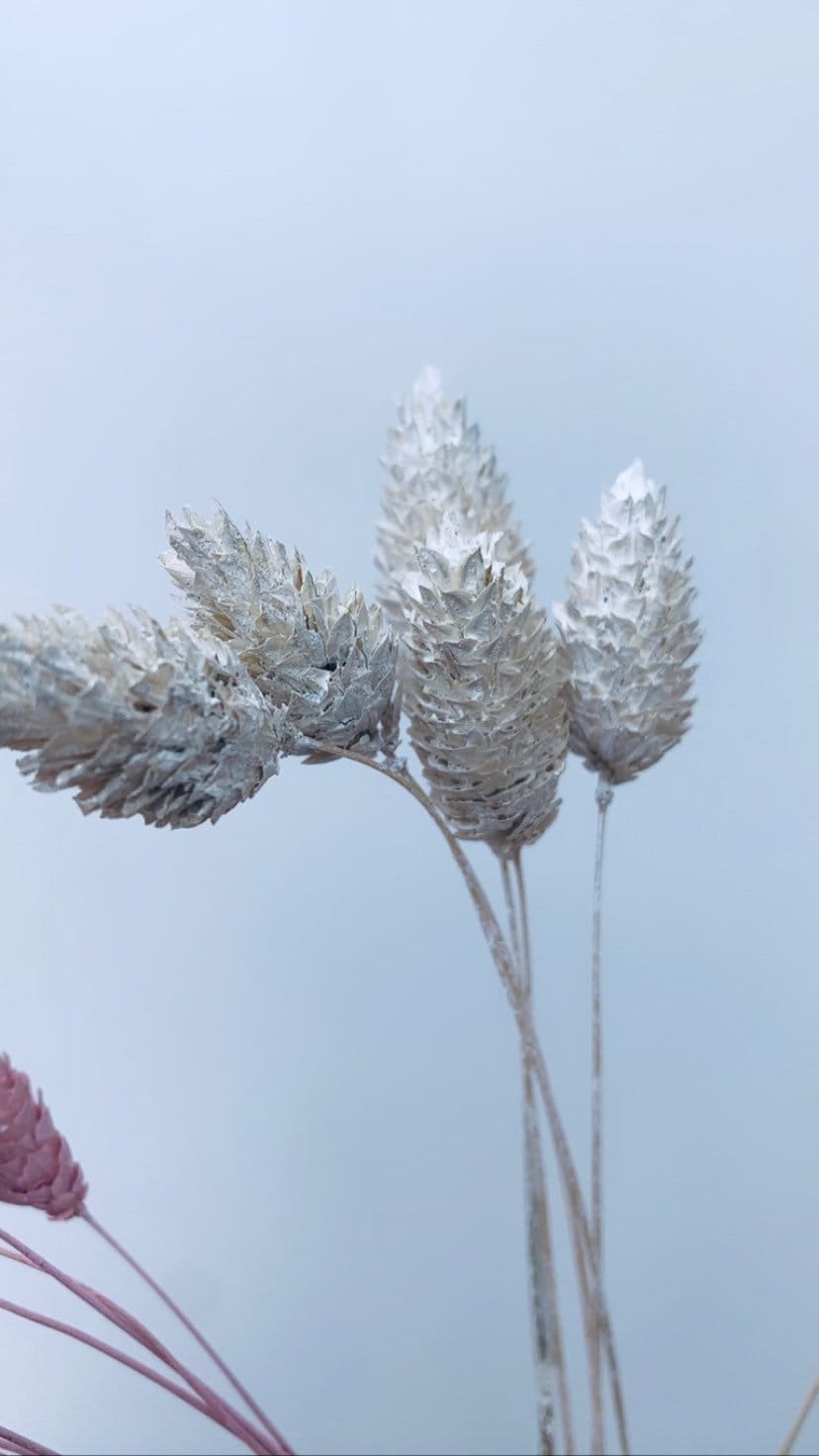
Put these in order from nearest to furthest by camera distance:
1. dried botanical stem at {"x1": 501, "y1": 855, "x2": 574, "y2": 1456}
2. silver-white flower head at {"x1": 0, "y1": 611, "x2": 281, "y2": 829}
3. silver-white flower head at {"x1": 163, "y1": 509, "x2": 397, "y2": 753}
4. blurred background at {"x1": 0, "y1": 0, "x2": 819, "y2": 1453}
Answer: silver-white flower head at {"x1": 0, "y1": 611, "x2": 281, "y2": 829}, silver-white flower head at {"x1": 163, "y1": 509, "x2": 397, "y2": 753}, dried botanical stem at {"x1": 501, "y1": 855, "x2": 574, "y2": 1456}, blurred background at {"x1": 0, "y1": 0, "x2": 819, "y2": 1453}

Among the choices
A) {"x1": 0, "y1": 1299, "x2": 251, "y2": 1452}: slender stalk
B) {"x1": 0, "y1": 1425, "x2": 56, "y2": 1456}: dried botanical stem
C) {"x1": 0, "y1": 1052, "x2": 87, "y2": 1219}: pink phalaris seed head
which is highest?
{"x1": 0, "y1": 1052, "x2": 87, "y2": 1219}: pink phalaris seed head

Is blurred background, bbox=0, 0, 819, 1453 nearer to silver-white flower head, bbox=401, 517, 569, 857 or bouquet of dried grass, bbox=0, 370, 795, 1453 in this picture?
bouquet of dried grass, bbox=0, 370, 795, 1453

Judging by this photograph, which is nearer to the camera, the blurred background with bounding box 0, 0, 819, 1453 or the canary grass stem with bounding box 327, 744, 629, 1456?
the canary grass stem with bounding box 327, 744, 629, 1456

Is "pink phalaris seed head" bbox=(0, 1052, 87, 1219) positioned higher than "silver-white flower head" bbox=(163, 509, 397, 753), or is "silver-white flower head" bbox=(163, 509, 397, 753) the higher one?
"silver-white flower head" bbox=(163, 509, 397, 753)

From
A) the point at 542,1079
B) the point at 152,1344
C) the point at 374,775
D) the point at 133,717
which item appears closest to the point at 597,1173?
the point at 542,1079

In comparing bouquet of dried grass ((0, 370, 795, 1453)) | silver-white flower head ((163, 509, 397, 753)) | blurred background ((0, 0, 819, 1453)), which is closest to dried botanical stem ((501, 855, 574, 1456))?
bouquet of dried grass ((0, 370, 795, 1453))

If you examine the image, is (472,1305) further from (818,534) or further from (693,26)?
(693,26)

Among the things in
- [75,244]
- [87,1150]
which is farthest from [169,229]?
Answer: [87,1150]

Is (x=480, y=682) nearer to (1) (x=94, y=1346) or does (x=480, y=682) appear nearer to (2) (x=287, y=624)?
(2) (x=287, y=624)

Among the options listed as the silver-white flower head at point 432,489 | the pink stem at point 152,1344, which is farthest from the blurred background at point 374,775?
the pink stem at point 152,1344
